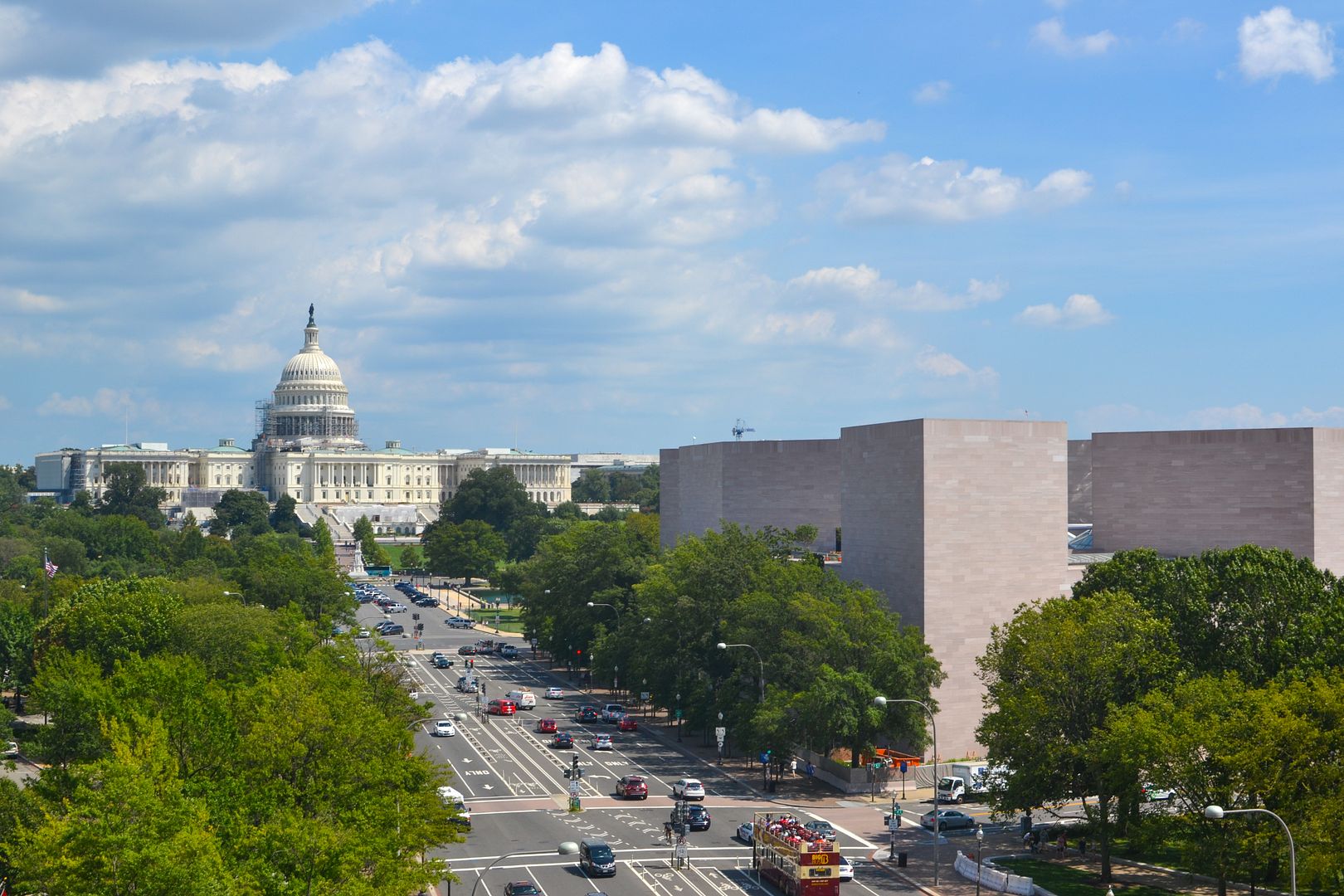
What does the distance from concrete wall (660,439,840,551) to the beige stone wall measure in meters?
21.0

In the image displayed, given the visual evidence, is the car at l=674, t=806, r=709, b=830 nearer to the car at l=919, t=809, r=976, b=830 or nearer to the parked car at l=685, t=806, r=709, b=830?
the parked car at l=685, t=806, r=709, b=830

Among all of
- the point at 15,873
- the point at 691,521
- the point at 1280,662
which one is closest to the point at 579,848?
the point at 15,873

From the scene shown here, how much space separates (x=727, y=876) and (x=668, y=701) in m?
33.2

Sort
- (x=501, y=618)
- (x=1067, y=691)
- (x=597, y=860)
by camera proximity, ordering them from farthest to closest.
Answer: (x=501, y=618), (x=1067, y=691), (x=597, y=860)

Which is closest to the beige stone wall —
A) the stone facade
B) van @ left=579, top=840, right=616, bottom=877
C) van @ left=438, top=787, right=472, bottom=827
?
the stone facade

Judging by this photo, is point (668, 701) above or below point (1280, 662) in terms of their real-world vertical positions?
below

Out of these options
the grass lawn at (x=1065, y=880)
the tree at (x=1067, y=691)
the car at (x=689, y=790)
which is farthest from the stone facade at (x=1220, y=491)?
the car at (x=689, y=790)

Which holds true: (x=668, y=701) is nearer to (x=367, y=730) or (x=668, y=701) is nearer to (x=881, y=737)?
(x=881, y=737)

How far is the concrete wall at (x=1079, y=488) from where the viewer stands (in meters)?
101

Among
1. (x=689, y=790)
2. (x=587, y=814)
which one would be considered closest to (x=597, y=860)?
(x=587, y=814)

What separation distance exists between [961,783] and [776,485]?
41770 mm

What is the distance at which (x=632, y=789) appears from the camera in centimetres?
6769

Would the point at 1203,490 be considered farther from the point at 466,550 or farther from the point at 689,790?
the point at 466,550

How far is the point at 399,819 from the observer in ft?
145
